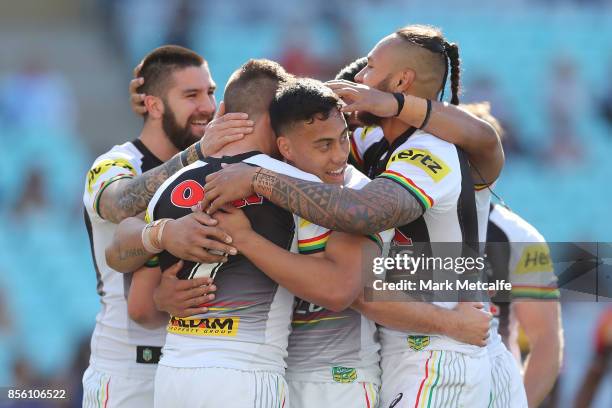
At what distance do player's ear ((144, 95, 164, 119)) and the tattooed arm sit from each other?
1.70m

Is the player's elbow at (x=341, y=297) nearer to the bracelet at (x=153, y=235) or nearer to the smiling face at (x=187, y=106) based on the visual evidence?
the bracelet at (x=153, y=235)

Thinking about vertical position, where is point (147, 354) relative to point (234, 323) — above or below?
below

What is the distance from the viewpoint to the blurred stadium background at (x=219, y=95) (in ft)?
42.6

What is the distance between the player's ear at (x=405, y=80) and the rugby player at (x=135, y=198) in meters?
1.04

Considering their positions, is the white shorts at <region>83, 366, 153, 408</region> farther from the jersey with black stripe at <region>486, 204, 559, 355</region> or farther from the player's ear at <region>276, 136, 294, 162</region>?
the jersey with black stripe at <region>486, 204, 559, 355</region>

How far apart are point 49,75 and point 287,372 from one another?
37.4 feet

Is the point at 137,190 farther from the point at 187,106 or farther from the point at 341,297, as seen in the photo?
the point at 341,297

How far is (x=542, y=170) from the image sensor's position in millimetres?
13820

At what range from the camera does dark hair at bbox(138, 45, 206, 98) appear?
6184 mm

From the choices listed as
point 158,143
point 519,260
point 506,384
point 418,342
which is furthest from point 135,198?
point 519,260

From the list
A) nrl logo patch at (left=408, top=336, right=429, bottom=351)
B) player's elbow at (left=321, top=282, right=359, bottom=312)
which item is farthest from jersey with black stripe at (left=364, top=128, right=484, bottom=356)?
player's elbow at (left=321, top=282, right=359, bottom=312)

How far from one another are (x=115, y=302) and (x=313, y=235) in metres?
1.71

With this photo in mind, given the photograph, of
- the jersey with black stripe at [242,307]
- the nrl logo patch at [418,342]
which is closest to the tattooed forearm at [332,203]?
the jersey with black stripe at [242,307]

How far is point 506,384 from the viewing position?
211 inches
